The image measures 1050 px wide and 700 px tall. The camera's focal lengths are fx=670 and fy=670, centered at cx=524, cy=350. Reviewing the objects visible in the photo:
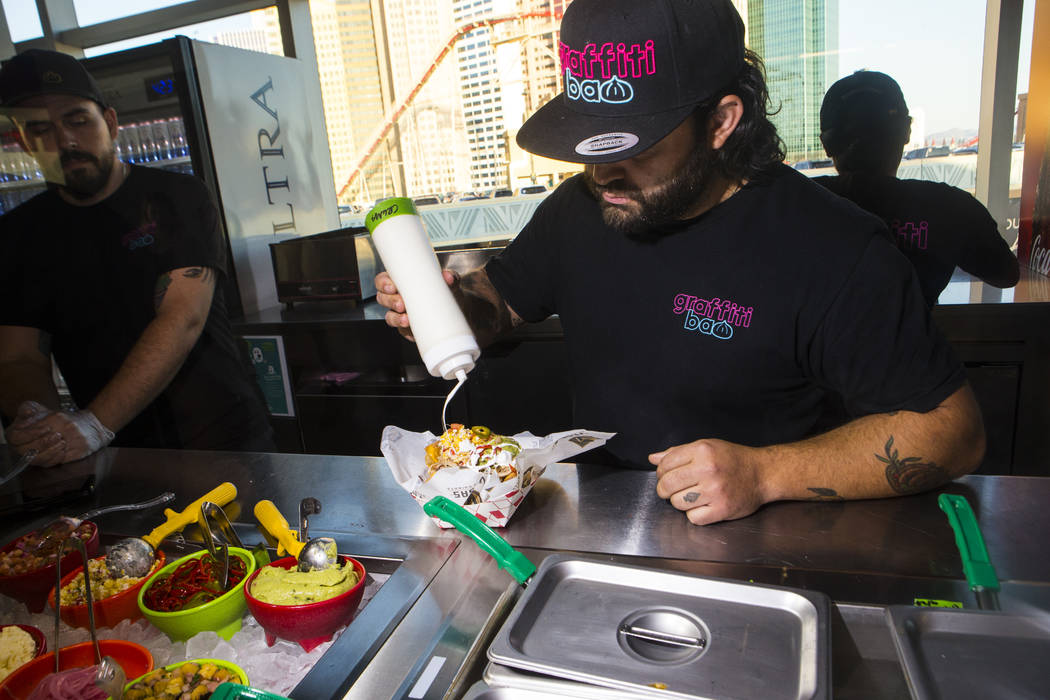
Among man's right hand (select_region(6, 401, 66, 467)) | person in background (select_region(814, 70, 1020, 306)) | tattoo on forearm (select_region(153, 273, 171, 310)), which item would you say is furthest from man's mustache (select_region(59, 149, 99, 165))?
person in background (select_region(814, 70, 1020, 306))

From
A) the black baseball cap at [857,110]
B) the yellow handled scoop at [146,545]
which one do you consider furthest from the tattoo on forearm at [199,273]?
the black baseball cap at [857,110]

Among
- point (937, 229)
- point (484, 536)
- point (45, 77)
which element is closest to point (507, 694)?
point (484, 536)

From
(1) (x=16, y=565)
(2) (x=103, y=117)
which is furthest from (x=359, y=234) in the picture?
(1) (x=16, y=565)

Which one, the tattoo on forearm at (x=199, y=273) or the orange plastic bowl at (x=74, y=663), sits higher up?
the tattoo on forearm at (x=199, y=273)

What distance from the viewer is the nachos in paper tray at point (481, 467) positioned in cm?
109

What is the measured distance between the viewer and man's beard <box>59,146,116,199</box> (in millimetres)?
2268

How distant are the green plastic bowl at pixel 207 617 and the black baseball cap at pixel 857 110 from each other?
2607 mm

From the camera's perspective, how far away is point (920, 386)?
1161 mm

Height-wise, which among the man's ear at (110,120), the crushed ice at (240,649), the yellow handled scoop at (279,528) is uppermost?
the man's ear at (110,120)

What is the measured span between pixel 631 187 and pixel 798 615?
85 cm

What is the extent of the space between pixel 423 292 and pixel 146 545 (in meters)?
0.60

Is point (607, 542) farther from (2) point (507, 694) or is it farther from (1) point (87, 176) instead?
(1) point (87, 176)

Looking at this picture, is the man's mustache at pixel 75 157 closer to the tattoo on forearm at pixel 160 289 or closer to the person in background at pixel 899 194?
the tattoo on forearm at pixel 160 289

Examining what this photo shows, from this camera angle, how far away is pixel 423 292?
107 cm
